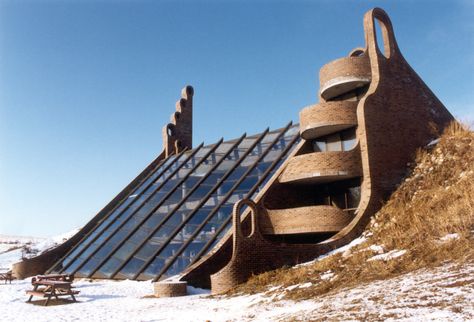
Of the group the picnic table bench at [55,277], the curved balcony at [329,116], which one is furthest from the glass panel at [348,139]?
the picnic table bench at [55,277]

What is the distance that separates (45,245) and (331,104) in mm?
29847

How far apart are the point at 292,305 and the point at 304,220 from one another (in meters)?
8.47

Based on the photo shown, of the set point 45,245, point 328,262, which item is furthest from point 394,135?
point 45,245

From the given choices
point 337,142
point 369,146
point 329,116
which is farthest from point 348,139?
point 369,146

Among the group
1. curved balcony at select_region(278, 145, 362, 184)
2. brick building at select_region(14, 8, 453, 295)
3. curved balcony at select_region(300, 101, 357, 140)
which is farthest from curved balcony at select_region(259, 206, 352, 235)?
curved balcony at select_region(300, 101, 357, 140)

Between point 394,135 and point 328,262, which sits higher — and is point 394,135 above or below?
above

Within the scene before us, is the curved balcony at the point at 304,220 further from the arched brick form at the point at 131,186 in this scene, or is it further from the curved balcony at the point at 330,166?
the arched brick form at the point at 131,186

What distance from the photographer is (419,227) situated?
13.0 meters

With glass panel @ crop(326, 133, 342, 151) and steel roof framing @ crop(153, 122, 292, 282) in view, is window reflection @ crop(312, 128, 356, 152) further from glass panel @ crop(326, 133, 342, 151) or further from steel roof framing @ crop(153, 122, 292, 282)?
steel roof framing @ crop(153, 122, 292, 282)

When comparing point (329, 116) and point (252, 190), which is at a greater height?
point (329, 116)

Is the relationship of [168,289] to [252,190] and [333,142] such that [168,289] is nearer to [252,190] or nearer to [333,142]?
[252,190]

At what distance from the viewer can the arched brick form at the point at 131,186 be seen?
77.7ft

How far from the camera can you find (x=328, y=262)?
13.8 metres

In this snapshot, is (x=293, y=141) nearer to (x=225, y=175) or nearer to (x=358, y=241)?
(x=225, y=175)
